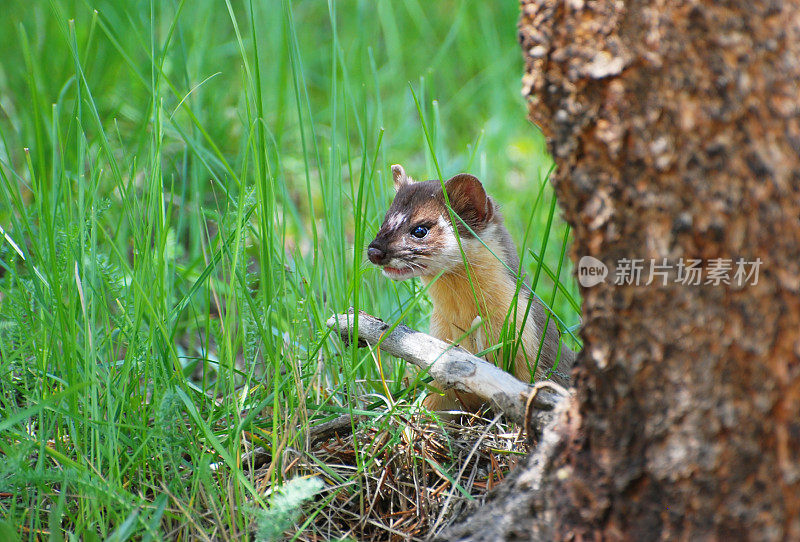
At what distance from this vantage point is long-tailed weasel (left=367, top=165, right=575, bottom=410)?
3115mm

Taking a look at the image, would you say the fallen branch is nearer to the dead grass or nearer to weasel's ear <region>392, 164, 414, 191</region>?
the dead grass

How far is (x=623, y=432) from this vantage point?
1473 mm

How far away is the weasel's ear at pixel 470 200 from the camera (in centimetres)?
320

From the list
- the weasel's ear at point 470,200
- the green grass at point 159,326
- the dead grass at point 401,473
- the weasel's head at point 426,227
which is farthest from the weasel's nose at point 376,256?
the dead grass at point 401,473

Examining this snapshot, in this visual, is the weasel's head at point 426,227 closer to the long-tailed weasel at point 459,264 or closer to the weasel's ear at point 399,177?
the long-tailed weasel at point 459,264

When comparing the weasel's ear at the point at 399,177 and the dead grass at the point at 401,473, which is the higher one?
the weasel's ear at the point at 399,177

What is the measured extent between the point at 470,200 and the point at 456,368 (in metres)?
1.35

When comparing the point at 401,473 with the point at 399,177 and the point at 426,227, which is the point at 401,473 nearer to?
the point at 426,227

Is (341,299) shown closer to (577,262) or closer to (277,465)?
(277,465)

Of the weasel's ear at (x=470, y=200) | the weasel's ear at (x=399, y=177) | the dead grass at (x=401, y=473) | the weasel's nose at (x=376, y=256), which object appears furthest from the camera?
the weasel's ear at (x=399, y=177)

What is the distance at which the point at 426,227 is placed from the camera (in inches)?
128

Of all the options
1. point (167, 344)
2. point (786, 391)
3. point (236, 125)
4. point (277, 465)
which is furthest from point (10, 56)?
point (786, 391)

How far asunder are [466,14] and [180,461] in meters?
5.36

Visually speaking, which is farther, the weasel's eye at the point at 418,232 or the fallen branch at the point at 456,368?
the weasel's eye at the point at 418,232
